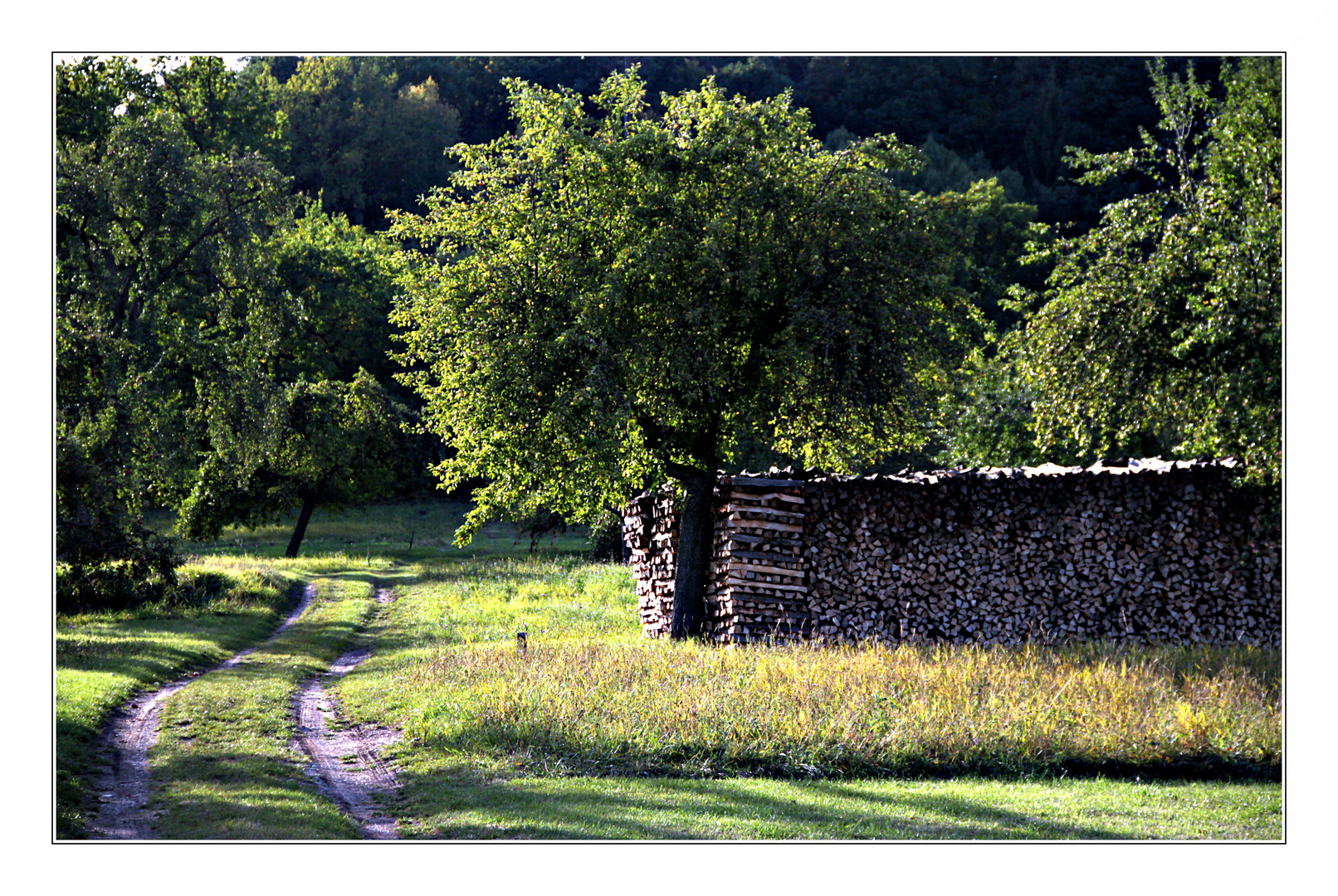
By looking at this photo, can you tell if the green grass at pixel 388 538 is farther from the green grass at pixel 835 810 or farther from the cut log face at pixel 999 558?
the green grass at pixel 835 810

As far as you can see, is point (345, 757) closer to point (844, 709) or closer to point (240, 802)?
point (240, 802)

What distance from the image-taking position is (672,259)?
45.7 feet

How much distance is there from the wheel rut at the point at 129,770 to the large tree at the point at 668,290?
5.49m

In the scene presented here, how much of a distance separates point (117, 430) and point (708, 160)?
358 inches

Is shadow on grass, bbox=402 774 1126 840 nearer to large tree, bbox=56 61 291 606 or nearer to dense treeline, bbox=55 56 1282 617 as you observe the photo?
dense treeline, bbox=55 56 1282 617

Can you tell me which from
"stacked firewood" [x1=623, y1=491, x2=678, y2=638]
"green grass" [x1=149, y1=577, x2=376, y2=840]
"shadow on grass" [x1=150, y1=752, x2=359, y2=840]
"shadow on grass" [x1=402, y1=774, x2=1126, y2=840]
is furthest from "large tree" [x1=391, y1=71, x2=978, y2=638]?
"shadow on grass" [x1=150, y1=752, x2=359, y2=840]

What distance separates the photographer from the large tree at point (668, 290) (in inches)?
543

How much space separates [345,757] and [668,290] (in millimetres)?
7601

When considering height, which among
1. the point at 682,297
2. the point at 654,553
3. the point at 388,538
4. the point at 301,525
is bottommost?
the point at 388,538

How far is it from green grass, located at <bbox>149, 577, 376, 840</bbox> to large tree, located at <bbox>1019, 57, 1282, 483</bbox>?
9302 mm

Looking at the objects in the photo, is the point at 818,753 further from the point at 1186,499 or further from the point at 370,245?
the point at 370,245

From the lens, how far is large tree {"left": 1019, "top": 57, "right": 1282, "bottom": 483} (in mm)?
9906

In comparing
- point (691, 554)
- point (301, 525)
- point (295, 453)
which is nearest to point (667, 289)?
point (691, 554)

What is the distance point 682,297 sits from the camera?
1410cm
